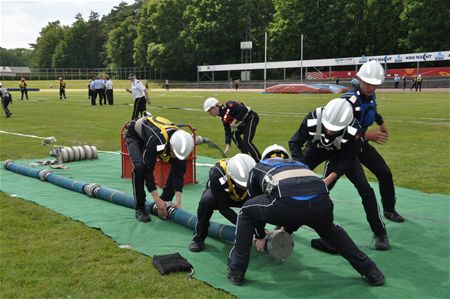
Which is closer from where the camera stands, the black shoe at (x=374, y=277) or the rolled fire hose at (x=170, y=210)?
the black shoe at (x=374, y=277)

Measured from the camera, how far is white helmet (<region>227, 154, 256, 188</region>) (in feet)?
16.0

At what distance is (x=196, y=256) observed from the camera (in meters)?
5.43

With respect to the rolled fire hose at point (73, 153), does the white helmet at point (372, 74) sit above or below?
above

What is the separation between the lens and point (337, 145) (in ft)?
17.7

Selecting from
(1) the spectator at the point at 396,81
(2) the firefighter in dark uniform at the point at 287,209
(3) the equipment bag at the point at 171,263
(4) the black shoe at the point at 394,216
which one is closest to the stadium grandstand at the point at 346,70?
(1) the spectator at the point at 396,81

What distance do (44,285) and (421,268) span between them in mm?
3954

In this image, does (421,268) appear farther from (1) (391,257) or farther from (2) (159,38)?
(2) (159,38)

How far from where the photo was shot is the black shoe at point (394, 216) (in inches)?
263

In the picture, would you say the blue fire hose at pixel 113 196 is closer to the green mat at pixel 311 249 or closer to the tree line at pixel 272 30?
the green mat at pixel 311 249

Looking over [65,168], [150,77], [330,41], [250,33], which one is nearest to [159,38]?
[150,77]

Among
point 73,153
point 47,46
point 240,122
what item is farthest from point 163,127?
point 47,46

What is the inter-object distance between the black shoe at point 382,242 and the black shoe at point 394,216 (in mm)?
1081

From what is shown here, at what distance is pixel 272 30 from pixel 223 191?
254 feet

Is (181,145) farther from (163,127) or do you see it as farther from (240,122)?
(240,122)
